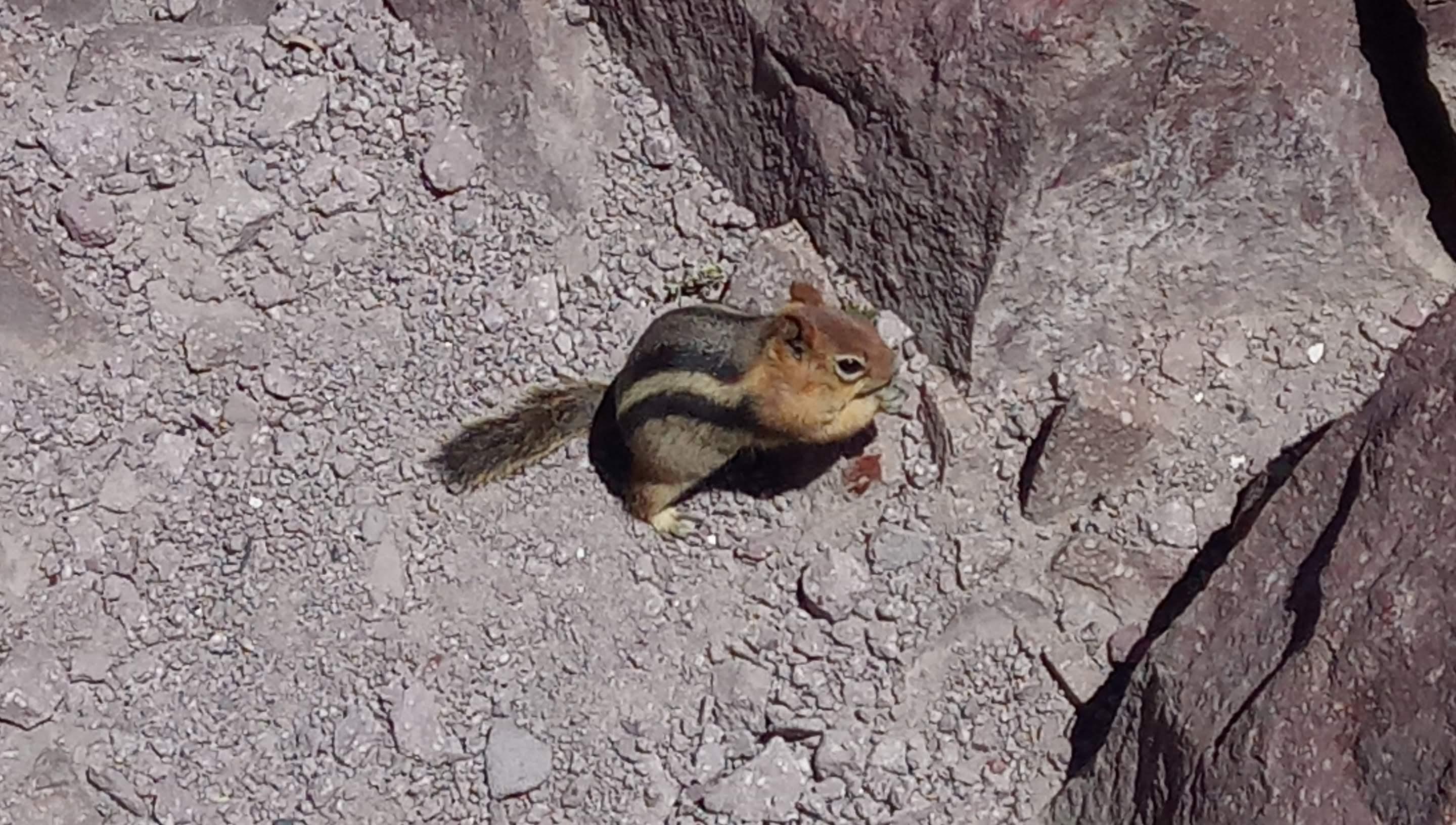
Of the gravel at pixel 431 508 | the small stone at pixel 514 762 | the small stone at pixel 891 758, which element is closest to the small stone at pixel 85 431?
the gravel at pixel 431 508

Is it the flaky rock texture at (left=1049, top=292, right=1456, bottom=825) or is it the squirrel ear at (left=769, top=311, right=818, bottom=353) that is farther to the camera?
the squirrel ear at (left=769, top=311, right=818, bottom=353)

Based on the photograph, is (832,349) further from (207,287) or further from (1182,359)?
(207,287)

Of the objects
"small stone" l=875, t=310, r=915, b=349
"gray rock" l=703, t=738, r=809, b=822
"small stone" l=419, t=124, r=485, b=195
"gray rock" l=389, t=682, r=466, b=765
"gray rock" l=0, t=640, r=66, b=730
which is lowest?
"gray rock" l=0, t=640, r=66, b=730

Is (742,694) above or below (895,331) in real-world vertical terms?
below

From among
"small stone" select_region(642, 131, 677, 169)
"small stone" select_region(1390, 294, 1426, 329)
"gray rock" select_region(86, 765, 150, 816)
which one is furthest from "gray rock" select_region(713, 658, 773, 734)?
"small stone" select_region(1390, 294, 1426, 329)

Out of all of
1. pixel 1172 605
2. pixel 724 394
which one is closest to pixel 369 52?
pixel 724 394

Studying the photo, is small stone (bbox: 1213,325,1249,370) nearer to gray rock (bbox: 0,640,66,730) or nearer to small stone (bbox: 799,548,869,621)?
small stone (bbox: 799,548,869,621)

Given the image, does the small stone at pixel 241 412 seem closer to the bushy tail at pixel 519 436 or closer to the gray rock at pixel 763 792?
the bushy tail at pixel 519 436

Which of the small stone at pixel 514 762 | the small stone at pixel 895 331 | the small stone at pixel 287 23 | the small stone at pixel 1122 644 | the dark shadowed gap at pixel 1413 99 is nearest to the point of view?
the dark shadowed gap at pixel 1413 99
